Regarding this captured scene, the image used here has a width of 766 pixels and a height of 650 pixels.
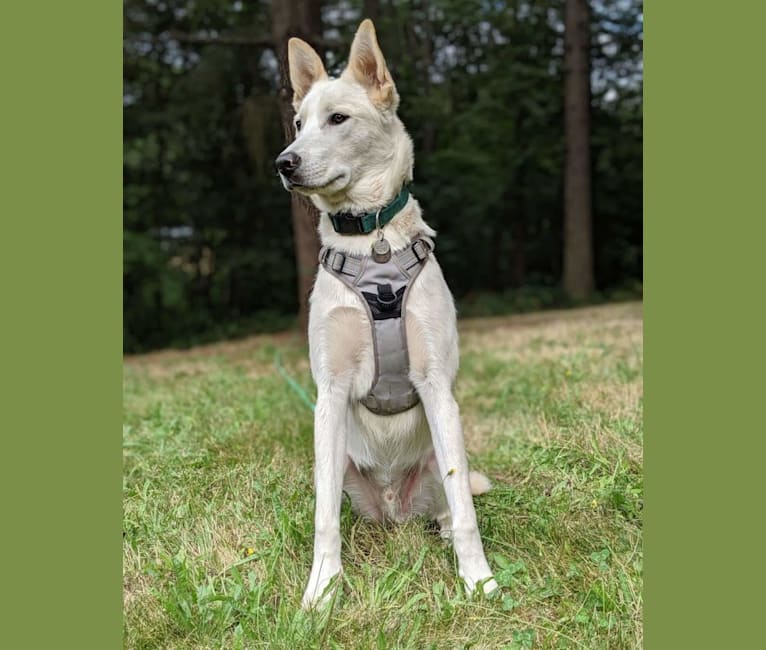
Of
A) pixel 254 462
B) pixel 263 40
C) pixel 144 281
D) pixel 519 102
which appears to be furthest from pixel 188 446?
pixel 519 102

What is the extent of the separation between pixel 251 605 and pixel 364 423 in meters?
0.86

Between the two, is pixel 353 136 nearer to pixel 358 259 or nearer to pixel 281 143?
pixel 358 259

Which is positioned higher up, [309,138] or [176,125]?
[176,125]

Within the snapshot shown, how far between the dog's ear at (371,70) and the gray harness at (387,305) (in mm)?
600

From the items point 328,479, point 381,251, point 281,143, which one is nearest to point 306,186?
point 381,251

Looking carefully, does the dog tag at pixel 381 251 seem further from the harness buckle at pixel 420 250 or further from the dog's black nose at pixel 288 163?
the dog's black nose at pixel 288 163

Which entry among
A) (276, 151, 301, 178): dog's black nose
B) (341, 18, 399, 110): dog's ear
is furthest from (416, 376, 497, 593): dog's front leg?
(341, 18, 399, 110): dog's ear

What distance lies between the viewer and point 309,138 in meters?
2.85

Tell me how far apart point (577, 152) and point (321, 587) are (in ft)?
40.5

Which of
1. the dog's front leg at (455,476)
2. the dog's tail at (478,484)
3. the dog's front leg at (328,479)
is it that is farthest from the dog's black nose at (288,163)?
the dog's tail at (478,484)

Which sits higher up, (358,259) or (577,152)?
(577,152)

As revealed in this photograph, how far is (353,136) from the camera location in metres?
2.91

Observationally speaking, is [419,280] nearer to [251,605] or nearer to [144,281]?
[251,605]

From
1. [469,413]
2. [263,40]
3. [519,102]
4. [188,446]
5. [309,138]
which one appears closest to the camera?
[309,138]
